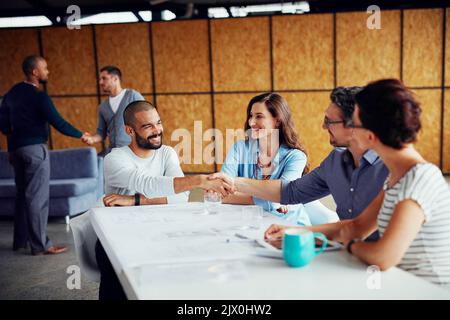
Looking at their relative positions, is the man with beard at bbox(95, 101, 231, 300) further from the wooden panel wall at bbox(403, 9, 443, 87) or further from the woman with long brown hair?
the wooden panel wall at bbox(403, 9, 443, 87)

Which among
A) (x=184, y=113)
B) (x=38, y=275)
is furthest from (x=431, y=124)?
(x=38, y=275)

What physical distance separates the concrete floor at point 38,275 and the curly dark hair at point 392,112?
2273 millimetres

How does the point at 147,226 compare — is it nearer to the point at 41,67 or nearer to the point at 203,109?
the point at 41,67

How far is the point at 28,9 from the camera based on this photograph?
7.96 m

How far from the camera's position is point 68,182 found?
485 cm

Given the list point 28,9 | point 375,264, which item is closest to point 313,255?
point 375,264

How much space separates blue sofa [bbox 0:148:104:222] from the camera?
15.7 feet

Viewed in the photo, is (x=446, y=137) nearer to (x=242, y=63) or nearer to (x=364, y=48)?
(x=364, y=48)

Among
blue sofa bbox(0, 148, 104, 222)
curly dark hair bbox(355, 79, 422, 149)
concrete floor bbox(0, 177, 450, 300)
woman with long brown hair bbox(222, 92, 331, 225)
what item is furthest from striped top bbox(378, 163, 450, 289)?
blue sofa bbox(0, 148, 104, 222)

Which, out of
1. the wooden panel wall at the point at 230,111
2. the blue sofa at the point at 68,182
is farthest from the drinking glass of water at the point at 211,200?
the wooden panel wall at the point at 230,111

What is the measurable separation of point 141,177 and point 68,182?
270cm

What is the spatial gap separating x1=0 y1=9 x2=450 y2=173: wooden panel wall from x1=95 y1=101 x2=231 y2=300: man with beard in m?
4.73
